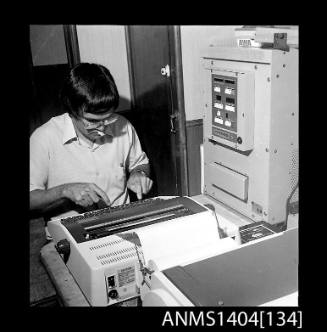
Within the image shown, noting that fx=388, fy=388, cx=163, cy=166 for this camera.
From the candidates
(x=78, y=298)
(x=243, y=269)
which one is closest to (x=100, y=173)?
(x=78, y=298)

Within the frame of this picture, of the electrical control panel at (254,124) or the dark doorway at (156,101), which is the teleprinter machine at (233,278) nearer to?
the electrical control panel at (254,124)

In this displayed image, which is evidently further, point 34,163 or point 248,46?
point 34,163

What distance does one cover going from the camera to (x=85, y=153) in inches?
83.7

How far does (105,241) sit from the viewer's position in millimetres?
1391

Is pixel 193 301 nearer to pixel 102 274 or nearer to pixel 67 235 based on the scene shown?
pixel 102 274

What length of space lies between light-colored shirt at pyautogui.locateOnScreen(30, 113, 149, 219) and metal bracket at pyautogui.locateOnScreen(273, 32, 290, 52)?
2.78 feet

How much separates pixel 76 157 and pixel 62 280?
821 millimetres

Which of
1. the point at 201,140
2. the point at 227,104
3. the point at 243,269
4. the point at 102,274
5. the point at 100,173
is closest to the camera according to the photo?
the point at 243,269

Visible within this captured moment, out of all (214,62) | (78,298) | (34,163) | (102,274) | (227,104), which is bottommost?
(78,298)

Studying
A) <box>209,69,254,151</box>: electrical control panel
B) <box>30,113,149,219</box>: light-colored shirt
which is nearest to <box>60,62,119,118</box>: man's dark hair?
<box>30,113,149,219</box>: light-colored shirt

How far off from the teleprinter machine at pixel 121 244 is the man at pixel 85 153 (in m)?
0.23

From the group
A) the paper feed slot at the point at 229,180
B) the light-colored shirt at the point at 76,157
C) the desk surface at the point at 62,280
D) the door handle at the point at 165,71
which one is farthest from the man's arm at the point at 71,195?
the door handle at the point at 165,71

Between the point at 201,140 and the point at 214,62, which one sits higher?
the point at 214,62
